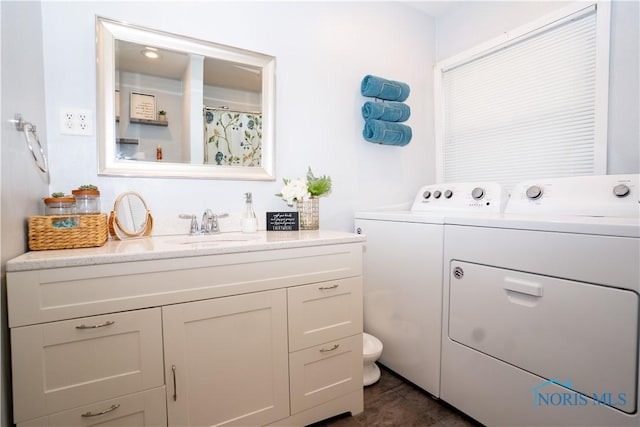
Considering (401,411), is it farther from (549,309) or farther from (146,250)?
(146,250)

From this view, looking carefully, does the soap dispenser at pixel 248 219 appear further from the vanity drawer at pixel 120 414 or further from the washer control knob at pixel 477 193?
the washer control knob at pixel 477 193

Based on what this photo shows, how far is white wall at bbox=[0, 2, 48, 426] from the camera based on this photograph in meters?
0.96

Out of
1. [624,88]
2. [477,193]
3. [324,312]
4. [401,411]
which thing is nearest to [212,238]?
[324,312]

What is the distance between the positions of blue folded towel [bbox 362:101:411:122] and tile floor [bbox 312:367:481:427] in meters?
1.66

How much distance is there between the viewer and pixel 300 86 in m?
1.95

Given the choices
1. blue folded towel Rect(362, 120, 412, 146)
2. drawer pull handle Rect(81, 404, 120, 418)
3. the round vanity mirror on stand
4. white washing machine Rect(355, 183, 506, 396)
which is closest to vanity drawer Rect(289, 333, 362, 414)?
white washing machine Rect(355, 183, 506, 396)

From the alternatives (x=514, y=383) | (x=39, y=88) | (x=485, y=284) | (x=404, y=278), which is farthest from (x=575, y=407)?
(x=39, y=88)

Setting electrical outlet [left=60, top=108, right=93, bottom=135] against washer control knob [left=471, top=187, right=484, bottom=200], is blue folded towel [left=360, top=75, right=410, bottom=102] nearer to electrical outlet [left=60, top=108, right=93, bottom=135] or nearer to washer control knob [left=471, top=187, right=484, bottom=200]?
washer control knob [left=471, top=187, right=484, bottom=200]

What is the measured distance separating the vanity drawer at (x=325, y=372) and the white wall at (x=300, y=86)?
0.79 metres

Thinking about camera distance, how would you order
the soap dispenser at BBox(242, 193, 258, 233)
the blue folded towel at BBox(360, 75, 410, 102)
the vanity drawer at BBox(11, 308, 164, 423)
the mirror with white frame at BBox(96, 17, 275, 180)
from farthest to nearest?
the blue folded towel at BBox(360, 75, 410, 102)
the soap dispenser at BBox(242, 193, 258, 233)
the mirror with white frame at BBox(96, 17, 275, 180)
the vanity drawer at BBox(11, 308, 164, 423)

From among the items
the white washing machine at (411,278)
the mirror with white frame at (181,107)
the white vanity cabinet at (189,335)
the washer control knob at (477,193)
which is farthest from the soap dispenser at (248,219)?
the washer control knob at (477,193)

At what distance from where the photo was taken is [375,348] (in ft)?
5.82

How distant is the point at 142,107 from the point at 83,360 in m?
1.12

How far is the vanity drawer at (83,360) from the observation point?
0.93 metres
